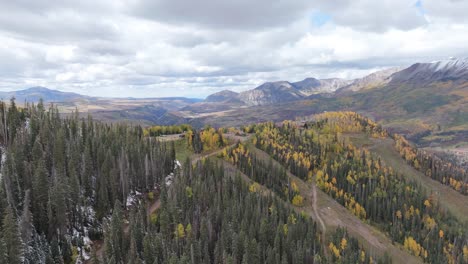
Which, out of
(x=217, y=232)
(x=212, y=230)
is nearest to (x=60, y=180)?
(x=212, y=230)

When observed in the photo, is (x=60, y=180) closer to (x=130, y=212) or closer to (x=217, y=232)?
(x=130, y=212)

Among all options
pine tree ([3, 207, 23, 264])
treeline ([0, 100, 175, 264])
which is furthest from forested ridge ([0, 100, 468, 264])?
treeline ([0, 100, 175, 264])

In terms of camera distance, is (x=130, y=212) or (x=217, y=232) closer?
(x=130, y=212)

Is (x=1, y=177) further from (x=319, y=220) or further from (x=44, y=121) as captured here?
(x=319, y=220)

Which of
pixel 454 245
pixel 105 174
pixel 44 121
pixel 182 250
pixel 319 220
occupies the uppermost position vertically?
pixel 44 121

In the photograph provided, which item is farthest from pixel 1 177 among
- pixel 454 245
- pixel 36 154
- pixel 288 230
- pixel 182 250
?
pixel 454 245

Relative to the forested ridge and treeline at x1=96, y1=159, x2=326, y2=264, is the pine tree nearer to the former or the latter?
the forested ridge
